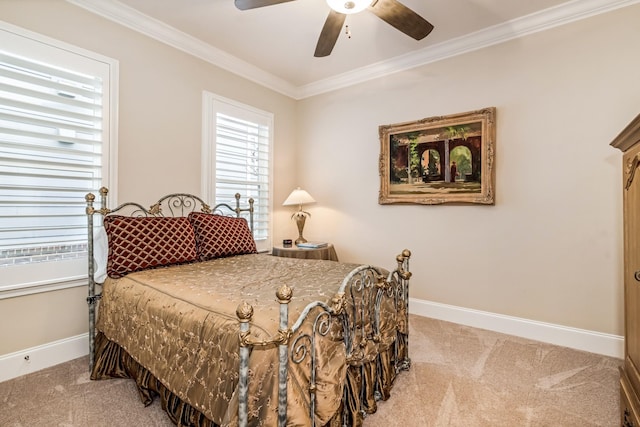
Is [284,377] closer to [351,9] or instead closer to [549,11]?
[351,9]

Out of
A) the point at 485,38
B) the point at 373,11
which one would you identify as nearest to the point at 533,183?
the point at 485,38

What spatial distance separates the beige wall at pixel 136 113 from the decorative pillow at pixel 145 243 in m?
0.53

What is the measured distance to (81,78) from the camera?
7.95 ft

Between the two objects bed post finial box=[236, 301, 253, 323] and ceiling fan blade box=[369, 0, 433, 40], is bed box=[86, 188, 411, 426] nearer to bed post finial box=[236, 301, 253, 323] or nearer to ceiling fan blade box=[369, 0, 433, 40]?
bed post finial box=[236, 301, 253, 323]

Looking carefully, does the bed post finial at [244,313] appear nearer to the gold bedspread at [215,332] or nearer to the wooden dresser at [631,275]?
the gold bedspread at [215,332]

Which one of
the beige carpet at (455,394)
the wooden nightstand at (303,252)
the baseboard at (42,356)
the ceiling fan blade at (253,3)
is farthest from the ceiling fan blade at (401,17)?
the baseboard at (42,356)

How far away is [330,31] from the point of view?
224cm

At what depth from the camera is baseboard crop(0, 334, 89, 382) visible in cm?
212

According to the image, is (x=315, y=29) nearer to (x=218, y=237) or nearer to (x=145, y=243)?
(x=218, y=237)

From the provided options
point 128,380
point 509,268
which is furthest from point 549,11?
point 128,380

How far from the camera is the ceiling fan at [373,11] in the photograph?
1954mm

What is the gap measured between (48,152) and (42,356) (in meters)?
1.46

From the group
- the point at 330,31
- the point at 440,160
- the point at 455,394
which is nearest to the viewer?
the point at 455,394

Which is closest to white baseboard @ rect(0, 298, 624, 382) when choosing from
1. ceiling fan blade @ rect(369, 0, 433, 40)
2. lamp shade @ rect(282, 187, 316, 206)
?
lamp shade @ rect(282, 187, 316, 206)
